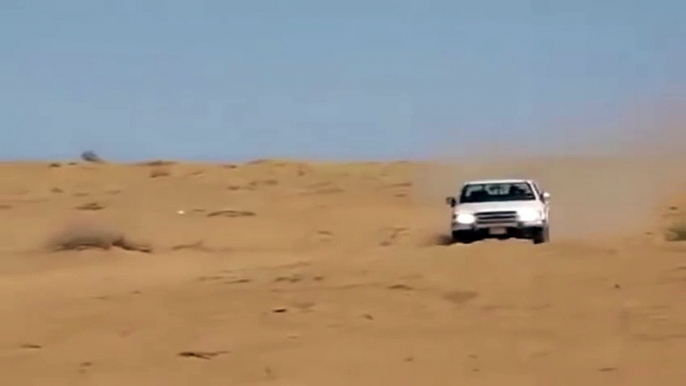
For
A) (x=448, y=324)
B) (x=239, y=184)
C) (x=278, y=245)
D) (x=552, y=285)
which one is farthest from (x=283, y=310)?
(x=239, y=184)

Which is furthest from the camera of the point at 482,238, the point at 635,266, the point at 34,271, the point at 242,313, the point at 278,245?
the point at 278,245

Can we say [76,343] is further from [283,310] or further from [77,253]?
[77,253]

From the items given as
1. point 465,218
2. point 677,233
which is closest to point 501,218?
point 465,218

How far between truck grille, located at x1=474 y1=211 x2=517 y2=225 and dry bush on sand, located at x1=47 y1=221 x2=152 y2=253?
6979mm

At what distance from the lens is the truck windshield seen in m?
25.7

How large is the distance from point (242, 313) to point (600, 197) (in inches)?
1252

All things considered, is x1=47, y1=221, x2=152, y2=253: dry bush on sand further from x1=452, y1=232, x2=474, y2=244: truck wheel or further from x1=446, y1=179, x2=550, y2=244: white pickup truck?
x1=446, y1=179, x2=550, y2=244: white pickup truck

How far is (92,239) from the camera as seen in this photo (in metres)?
26.0

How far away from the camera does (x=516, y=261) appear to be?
1609cm

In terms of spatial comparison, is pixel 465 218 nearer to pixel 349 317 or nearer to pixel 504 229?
pixel 504 229

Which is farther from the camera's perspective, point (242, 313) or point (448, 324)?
point (242, 313)

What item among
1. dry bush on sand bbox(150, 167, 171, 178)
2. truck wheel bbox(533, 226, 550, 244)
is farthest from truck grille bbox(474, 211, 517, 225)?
dry bush on sand bbox(150, 167, 171, 178)

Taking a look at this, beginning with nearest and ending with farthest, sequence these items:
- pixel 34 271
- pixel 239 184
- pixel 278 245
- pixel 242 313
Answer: pixel 242 313
pixel 34 271
pixel 278 245
pixel 239 184

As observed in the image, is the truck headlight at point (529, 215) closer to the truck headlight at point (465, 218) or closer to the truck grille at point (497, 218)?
the truck grille at point (497, 218)
